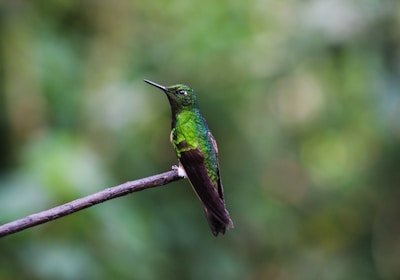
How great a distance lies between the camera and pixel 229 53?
4996 mm

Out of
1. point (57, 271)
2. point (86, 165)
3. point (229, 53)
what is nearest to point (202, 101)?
point (229, 53)

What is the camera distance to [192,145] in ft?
5.60

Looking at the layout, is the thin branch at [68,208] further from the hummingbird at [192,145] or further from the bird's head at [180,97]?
the bird's head at [180,97]

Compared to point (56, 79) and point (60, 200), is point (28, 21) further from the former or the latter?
point (60, 200)

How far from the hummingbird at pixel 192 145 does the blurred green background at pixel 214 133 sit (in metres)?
1.79

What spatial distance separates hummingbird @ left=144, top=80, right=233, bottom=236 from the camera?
59.0 inches

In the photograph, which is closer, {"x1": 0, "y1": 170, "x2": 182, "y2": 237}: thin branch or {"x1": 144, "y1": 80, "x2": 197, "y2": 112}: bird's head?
{"x1": 0, "y1": 170, "x2": 182, "y2": 237}: thin branch

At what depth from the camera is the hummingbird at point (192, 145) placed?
1499 mm

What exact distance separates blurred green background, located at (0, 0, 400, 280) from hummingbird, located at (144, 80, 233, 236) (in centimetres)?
179

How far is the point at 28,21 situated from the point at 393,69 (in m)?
2.43

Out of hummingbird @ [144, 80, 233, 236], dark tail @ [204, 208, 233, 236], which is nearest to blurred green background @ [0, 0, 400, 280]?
hummingbird @ [144, 80, 233, 236]

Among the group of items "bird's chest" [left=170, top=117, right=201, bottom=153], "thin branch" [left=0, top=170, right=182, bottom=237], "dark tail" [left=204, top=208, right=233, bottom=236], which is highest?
"thin branch" [left=0, top=170, right=182, bottom=237]

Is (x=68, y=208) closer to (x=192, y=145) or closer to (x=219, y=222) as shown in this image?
(x=219, y=222)

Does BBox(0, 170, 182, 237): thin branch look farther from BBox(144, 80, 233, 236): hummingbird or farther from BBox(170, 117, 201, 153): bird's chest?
BBox(170, 117, 201, 153): bird's chest
